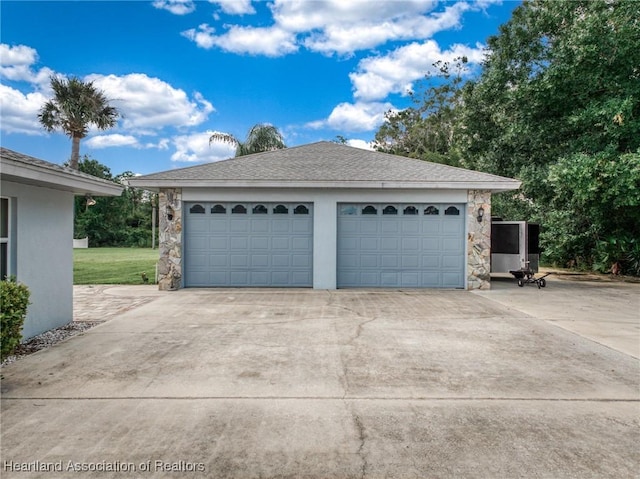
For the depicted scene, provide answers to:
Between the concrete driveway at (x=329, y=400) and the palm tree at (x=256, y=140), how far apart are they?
15.1m

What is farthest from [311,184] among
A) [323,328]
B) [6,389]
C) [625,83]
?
[625,83]

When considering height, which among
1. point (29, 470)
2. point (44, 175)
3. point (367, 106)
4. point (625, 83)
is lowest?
point (29, 470)

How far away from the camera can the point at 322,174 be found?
1109 cm

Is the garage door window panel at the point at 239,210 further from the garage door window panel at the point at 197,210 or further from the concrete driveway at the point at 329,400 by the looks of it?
the concrete driveway at the point at 329,400

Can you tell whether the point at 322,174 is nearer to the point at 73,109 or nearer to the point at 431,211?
the point at 431,211

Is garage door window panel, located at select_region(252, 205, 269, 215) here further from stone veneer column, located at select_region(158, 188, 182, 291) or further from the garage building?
stone veneer column, located at select_region(158, 188, 182, 291)

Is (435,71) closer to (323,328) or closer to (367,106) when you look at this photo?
(367,106)

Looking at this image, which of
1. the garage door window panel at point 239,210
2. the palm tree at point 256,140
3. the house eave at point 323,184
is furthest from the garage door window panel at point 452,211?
the palm tree at point 256,140

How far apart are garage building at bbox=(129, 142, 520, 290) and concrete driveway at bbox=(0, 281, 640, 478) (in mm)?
3778

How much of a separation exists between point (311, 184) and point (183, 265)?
13.5 feet

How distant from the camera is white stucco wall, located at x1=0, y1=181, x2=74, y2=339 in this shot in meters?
6.00

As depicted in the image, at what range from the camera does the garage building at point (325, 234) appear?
36.4ft

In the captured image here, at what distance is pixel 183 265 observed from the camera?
36.7 ft

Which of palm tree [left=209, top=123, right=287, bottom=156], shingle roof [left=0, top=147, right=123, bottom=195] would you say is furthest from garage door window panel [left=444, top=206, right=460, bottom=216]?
palm tree [left=209, top=123, right=287, bottom=156]
